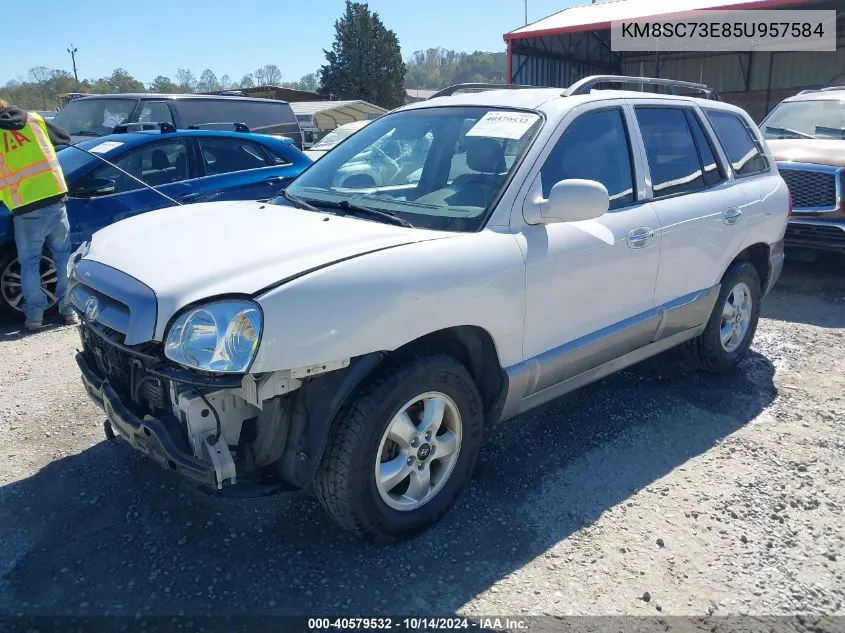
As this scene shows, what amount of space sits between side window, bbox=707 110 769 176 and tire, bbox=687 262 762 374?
2.23 feet

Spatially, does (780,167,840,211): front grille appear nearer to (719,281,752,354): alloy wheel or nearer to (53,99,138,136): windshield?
(719,281,752,354): alloy wheel

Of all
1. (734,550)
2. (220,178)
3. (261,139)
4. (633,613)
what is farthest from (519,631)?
(261,139)

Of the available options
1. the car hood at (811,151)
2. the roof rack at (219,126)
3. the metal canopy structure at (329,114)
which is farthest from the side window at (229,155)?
the metal canopy structure at (329,114)

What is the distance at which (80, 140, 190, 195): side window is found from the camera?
6.29 metres

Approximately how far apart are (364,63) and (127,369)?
4523cm

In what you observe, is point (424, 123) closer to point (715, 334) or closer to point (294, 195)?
point (294, 195)

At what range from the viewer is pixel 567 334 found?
3.35 m

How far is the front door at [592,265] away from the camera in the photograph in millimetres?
3172

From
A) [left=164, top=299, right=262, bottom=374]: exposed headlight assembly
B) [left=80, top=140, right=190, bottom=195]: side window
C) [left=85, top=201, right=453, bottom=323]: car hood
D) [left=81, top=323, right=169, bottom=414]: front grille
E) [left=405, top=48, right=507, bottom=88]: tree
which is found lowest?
[left=81, top=323, right=169, bottom=414]: front grille

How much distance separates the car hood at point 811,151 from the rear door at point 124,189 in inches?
263

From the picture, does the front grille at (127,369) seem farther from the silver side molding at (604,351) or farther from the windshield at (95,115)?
the windshield at (95,115)

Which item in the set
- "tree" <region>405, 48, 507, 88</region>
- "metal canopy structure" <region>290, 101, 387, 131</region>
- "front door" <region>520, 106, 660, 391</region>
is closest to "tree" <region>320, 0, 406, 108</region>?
"metal canopy structure" <region>290, 101, 387, 131</region>

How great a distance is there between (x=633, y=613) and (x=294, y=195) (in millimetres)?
2574

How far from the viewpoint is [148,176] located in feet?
21.3
